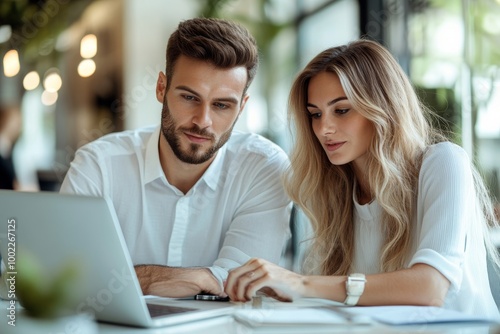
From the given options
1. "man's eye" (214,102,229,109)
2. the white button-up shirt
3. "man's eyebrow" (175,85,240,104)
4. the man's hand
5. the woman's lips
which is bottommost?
the man's hand

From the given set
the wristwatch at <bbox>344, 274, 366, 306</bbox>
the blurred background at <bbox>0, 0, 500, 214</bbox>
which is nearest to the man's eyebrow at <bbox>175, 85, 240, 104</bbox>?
the wristwatch at <bbox>344, 274, 366, 306</bbox>

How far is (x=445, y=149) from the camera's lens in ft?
6.49

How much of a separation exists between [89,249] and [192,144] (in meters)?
1.04

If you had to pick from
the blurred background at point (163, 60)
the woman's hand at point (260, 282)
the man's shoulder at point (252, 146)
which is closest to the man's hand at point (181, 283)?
the woman's hand at point (260, 282)

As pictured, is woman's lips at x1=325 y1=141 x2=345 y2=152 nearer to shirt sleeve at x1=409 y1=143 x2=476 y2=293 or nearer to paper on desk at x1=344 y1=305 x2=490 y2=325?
shirt sleeve at x1=409 y1=143 x2=476 y2=293

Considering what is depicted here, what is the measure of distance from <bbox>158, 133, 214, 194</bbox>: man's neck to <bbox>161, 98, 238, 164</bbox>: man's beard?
5 cm

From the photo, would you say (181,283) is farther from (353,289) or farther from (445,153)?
(445,153)

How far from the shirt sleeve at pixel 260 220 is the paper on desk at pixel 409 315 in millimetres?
714

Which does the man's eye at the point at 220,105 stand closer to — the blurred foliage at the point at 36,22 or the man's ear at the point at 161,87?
the man's ear at the point at 161,87

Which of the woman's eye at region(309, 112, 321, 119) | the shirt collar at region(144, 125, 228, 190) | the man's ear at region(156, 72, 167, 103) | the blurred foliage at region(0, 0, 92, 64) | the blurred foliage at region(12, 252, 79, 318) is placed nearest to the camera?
the blurred foliage at region(12, 252, 79, 318)

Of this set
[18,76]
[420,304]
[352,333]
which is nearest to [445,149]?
[420,304]

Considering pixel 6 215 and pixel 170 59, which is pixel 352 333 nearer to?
pixel 6 215

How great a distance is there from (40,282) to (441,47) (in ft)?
11.7

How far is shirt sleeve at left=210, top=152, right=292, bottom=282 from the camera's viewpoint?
2242 millimetres
